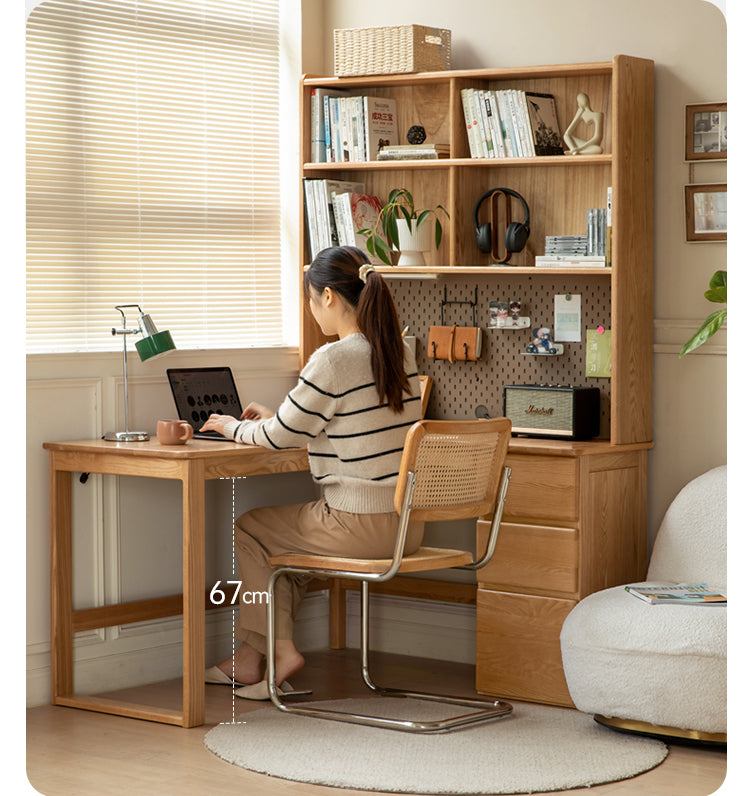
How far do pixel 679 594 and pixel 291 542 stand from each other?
42.2 inches

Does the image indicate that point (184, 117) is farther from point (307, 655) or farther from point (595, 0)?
point (307, 655)

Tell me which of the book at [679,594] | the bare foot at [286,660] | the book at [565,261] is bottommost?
the bare foot at [286,660]

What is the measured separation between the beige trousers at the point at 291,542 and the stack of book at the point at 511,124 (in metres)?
1.25

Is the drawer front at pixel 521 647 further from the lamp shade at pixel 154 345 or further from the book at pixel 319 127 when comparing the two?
the book at pixel 319 127

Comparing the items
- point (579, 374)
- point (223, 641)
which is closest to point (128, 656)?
point (223, 641)

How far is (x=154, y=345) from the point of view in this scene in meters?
3.91

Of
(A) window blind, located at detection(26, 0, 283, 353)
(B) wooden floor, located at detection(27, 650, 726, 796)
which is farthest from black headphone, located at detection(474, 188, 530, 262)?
(B) wooden floor, located at detection(27, 650, 726, 796)

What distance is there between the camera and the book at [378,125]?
443 cm

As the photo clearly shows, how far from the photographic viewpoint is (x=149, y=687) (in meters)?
4.10

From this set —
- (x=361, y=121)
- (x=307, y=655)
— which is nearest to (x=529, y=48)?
(x=361, y=121)

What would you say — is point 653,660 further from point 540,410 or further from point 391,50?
point 391,50

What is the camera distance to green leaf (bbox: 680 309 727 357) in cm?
372

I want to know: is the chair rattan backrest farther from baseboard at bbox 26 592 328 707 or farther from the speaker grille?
baseboard at bbox 26 592 328 707

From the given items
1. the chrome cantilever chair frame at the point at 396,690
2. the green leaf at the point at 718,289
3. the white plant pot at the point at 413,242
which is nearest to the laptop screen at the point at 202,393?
the chrome cantilever chair frame at the point at 396,690
